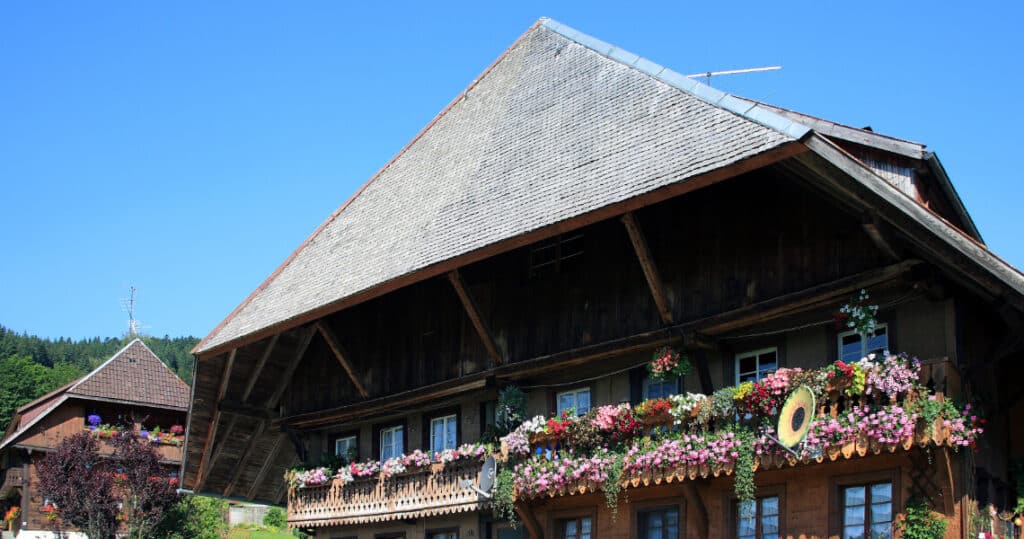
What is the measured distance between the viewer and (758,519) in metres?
18.3

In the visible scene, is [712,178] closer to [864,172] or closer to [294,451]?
[864,172]

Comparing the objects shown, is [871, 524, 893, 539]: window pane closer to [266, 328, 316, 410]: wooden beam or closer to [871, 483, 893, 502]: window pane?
[871, 483, 893, 502]: window pane

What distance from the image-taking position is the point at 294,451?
100 ft

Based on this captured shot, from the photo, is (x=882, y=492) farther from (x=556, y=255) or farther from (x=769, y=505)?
(x=556, y=255)

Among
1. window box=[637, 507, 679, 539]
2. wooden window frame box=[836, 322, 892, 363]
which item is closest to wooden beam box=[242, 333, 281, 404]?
window box=[637, 507, 679, 539]

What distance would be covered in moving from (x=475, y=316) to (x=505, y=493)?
120 inches

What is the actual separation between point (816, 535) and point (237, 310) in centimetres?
1432

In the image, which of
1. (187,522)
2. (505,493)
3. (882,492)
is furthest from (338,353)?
(187,522)

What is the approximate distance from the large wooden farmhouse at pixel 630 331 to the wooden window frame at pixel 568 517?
0.04 m

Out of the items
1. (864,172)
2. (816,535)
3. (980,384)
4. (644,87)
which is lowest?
(816,535)

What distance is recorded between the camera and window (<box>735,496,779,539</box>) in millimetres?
18109

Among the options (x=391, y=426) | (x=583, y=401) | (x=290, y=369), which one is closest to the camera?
(x=583, y=401)

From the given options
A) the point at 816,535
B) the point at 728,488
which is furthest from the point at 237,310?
the point at 816,535

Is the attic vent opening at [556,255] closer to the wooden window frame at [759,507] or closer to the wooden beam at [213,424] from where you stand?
the wooden window frame at [759,507]
